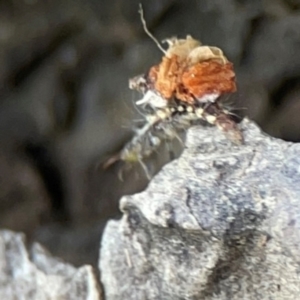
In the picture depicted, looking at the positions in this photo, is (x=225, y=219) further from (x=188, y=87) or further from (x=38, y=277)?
(x=38, y=277)

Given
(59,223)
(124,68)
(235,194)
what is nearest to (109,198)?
(59,223)

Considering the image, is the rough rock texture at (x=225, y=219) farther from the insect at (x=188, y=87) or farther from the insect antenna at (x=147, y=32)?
the insect antenna at (x=147, y=32)

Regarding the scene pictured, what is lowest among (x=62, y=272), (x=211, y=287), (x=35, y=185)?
(x=211, y=287)

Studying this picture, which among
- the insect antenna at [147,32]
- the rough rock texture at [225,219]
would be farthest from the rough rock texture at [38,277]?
the insect antenna at [147,32]

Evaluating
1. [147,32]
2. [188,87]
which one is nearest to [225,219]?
[188,87]

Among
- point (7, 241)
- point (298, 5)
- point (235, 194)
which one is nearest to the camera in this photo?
point (235, 194)

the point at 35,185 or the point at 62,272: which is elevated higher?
the point at 35,185

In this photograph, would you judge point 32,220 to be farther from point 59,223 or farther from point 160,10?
point 160,10
